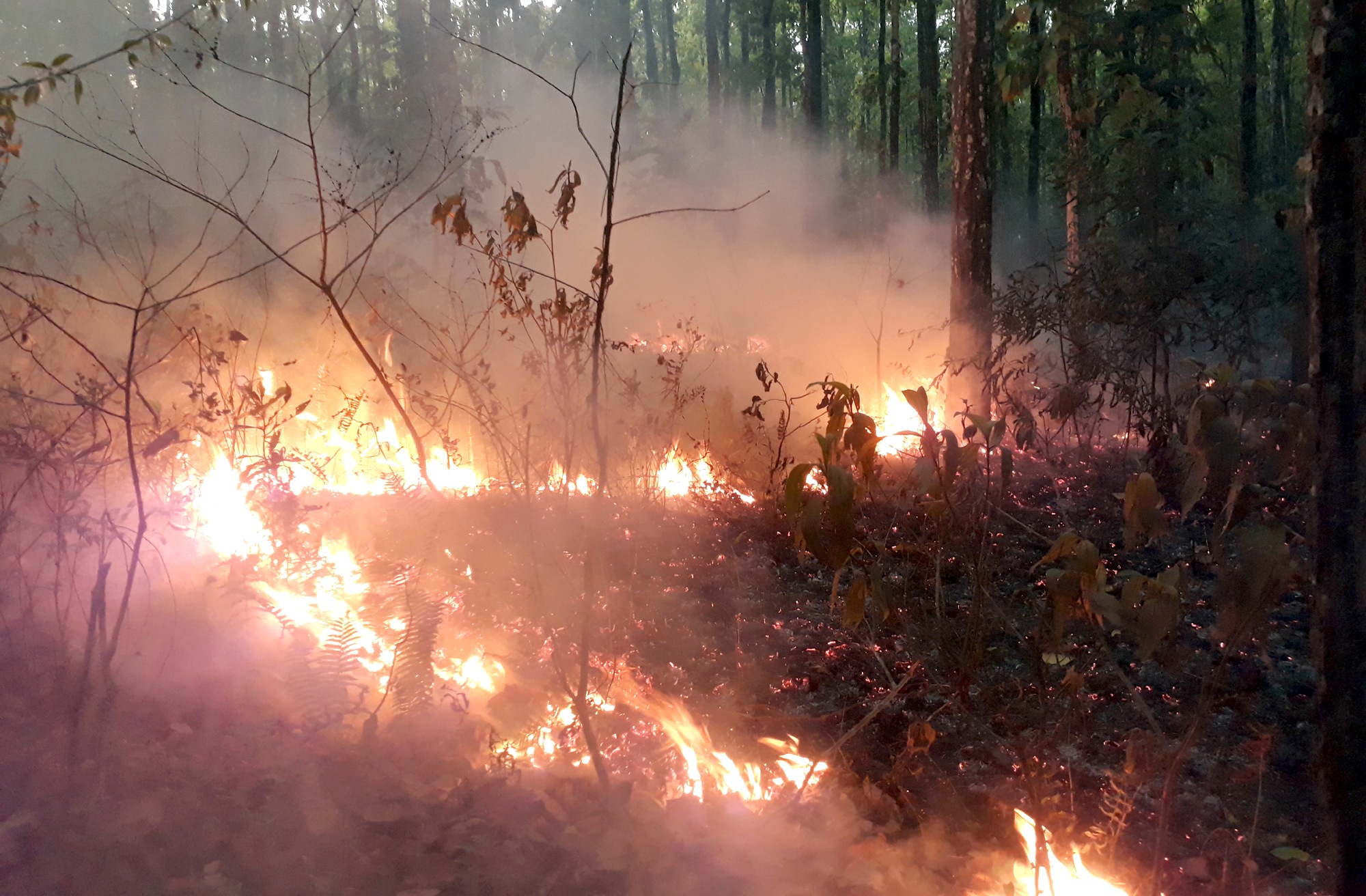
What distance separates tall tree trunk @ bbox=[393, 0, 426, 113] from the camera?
13.2 metres

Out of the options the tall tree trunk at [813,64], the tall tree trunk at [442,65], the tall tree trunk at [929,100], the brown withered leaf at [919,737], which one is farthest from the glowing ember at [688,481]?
the tall tree trunk at [813,64]

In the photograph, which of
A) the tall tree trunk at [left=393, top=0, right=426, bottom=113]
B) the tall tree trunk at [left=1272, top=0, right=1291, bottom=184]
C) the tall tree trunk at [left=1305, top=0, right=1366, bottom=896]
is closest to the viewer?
the tall tree trunk at [left=1305, top=0, right=1366, bottom=896]

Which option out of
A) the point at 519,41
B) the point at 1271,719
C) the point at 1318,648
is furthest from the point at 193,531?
the point at 519,41

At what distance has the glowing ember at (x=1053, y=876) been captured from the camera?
229 centimetres

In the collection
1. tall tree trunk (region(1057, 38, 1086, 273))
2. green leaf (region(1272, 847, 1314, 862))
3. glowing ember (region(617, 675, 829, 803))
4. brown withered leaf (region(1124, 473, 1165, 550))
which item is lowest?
green leaf (region(1272, 847, 1314, 862))

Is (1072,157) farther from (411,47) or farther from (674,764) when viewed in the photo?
(411,47)

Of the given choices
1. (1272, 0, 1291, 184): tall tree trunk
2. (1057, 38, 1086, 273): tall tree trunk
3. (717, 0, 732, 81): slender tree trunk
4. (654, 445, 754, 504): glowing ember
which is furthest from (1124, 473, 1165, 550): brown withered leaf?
(717, 0, 732, 81): slender tree trunk

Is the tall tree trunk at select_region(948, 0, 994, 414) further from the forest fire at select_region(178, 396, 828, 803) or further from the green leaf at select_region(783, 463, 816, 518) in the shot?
the green leaf at select_region(783, 463, 816, 518)

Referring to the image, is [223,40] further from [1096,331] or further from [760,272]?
[1096,331]

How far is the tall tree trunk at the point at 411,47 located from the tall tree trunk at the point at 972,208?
29.0ft

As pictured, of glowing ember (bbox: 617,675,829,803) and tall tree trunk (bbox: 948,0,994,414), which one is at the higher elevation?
tall tree trunk (bbox: 948,0,994,414)

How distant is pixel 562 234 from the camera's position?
17.7 meters

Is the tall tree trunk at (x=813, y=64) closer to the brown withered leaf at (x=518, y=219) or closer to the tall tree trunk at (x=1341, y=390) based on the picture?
the brown withered leaf at (x=518, y=219)

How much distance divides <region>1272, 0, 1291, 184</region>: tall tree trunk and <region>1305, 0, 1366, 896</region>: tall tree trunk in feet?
75.5
